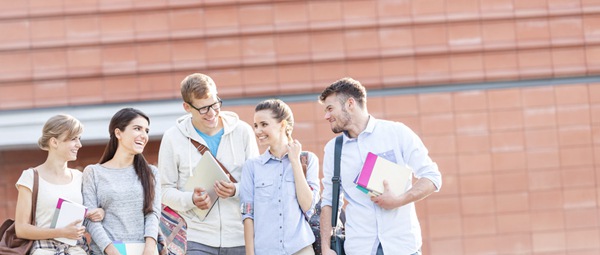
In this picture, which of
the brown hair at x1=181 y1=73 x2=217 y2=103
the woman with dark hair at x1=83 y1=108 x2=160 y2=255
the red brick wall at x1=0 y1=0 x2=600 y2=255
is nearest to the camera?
the woman with dark hair at x1=83 y1=108 x2=160 y2=255

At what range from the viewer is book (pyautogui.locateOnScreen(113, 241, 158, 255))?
5602mm

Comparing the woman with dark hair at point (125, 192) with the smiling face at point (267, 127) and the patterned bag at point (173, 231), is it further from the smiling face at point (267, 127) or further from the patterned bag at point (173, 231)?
the smiling face at point (267, 127)

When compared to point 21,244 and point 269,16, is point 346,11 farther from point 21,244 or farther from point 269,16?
point 21,244

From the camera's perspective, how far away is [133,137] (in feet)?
19.0

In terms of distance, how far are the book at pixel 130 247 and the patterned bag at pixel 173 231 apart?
11.1 inches

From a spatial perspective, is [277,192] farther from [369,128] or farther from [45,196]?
[45,196]

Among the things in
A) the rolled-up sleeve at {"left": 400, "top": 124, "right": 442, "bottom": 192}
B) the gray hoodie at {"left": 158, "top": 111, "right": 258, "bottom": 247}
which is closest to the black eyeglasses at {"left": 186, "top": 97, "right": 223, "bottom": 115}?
the gray hoodie at {"left": 158, "top": 111, "right": 258, "bottom": 247}

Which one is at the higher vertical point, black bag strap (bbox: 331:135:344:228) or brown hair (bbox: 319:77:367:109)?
brown hair (bbox: 319:77:367:109)

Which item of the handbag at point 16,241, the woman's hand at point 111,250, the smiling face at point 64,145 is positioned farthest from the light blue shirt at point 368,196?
the handbag at point 16,241

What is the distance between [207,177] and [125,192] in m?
0.54

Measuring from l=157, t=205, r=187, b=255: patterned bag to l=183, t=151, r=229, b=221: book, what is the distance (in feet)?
0.63

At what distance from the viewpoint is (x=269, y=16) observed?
32.4 ft

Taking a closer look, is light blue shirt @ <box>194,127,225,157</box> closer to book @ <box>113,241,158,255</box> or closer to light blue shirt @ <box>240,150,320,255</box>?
light blue shirt @ <box>240,150,320,255</box>

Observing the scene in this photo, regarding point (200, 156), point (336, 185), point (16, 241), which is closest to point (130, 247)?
point (16, 241)
